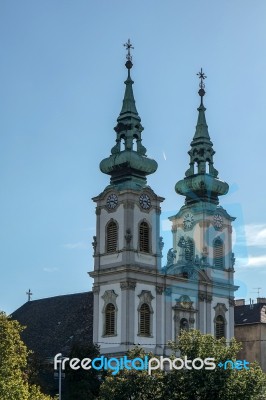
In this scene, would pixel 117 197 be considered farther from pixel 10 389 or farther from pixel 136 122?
pixel 10 389

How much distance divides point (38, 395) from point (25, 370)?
7.33m

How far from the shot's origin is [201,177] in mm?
64000

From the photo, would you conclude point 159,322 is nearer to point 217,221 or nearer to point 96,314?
point 96,314

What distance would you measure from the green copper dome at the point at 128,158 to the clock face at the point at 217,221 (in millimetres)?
6610

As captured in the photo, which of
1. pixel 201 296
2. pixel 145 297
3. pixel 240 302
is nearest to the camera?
pixel 145 297

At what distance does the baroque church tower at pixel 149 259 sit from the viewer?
5562 cm

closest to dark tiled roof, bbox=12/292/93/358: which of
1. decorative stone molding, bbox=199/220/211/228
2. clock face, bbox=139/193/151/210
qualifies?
clock face, bbox=139/193/151/210

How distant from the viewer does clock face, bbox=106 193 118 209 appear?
57719 millimetres

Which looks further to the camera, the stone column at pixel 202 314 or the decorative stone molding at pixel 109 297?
the stone column at pixel 202 314

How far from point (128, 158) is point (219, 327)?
1312 cm

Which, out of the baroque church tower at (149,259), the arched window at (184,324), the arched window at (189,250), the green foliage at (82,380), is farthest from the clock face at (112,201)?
the green foliage at (82,380)

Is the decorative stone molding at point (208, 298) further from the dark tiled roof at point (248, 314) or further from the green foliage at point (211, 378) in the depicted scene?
the green foliage at point (211, 378)

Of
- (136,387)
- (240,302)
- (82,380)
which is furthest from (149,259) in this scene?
(240,302)

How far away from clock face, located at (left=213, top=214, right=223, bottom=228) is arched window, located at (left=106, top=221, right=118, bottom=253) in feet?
29.2
